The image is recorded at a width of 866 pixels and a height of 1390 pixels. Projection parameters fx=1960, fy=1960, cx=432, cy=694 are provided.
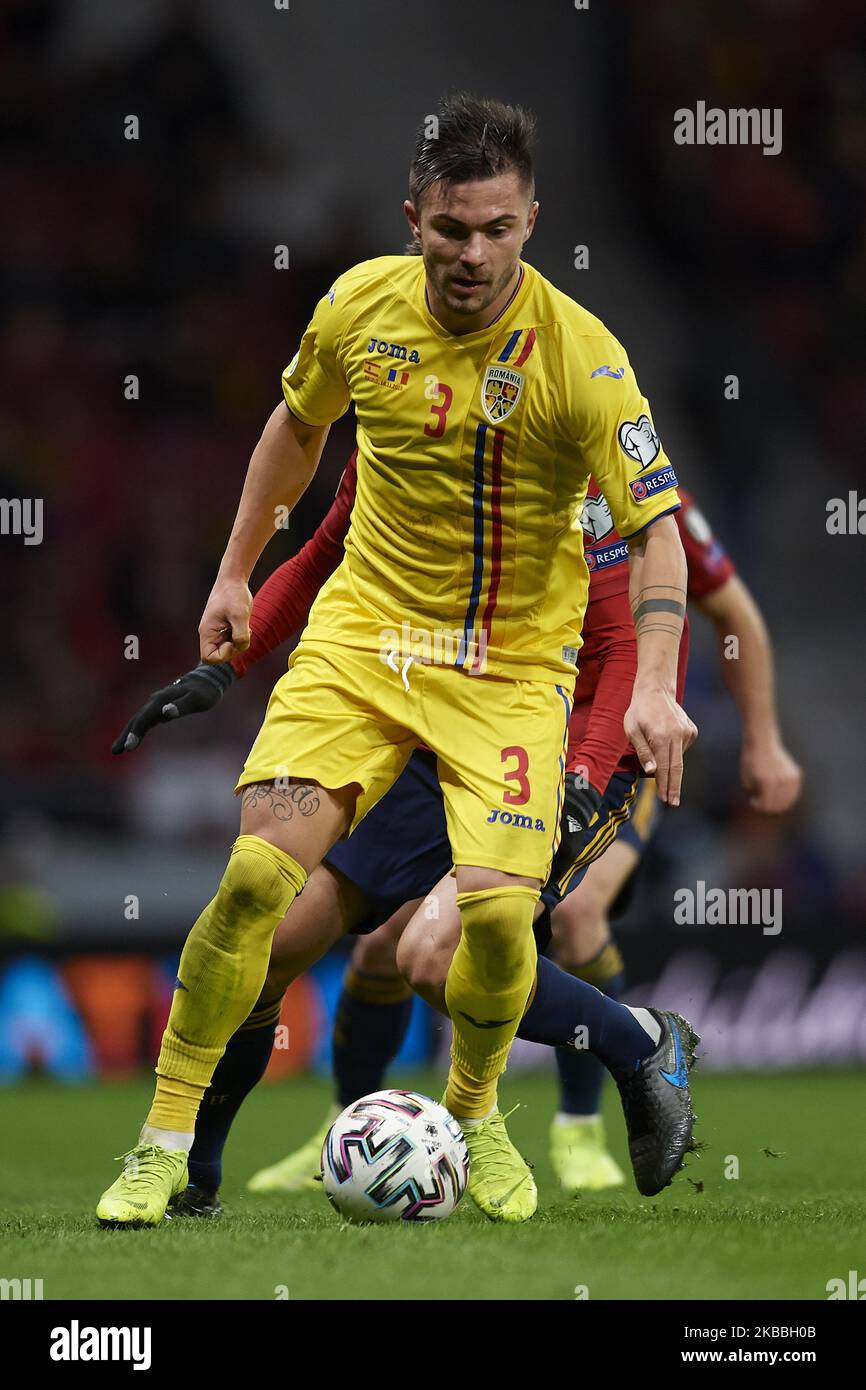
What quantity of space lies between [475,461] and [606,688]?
3.50 feet

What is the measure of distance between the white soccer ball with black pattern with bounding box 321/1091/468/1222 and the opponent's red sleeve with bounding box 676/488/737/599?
209 cm

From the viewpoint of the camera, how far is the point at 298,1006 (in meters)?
8.79

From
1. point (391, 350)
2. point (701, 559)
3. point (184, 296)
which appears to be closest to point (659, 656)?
point (391, 350)

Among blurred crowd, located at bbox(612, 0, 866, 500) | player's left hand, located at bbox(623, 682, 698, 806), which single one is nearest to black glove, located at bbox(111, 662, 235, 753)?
player's left hand, located at bbox(623, 682, 698, 806)

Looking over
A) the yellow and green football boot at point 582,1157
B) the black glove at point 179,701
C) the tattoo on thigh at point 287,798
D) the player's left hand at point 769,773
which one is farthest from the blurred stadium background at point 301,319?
the tattoo on thigh at point 287,798

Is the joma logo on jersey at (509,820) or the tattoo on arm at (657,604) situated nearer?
the tattoo on arm at (657,604)

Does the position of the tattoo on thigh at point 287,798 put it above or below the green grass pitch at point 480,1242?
above

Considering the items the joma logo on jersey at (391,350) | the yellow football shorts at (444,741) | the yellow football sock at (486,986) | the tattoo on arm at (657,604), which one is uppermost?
the joma logo on jersey at (391,350)

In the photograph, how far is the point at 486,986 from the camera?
4008mm

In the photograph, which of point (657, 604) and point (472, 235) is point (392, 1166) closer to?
point (657, 604)

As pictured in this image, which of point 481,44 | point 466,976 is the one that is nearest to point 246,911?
point 466,976

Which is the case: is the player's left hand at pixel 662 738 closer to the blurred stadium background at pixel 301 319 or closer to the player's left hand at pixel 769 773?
the player's left hand at pixel 769 773

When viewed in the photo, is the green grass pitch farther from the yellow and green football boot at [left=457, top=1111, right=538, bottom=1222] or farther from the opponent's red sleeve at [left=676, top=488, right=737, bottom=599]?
the opponent's red sleeve at [left=676, top=488, right=737, bottom=599]

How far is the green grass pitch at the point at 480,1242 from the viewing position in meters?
3.10
